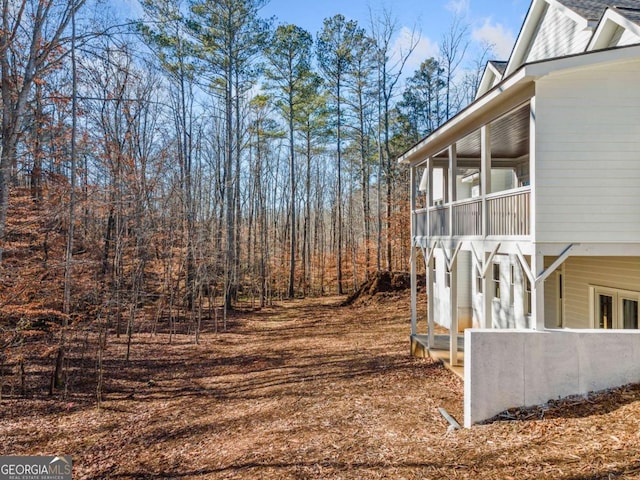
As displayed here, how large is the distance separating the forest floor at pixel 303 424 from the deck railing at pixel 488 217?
2.67 meters

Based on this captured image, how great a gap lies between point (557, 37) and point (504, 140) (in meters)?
3.93

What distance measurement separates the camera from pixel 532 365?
5.50 metres

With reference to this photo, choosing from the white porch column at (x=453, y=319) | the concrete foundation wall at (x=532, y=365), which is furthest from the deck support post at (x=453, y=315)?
the concrete foundation wall at (x=532, y=365)

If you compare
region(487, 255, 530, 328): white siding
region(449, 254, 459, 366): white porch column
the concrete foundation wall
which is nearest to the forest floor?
the concrete foundation wall

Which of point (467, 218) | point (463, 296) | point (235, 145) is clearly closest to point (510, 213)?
point (467, 218)

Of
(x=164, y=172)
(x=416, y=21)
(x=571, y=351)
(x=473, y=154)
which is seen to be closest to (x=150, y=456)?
(x=571, y=351)

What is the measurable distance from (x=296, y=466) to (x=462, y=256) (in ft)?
36.3

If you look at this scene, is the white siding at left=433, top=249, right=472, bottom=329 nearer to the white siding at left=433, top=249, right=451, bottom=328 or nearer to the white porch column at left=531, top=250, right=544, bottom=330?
the white siding at left=433, top=249, right=451, bottom=328

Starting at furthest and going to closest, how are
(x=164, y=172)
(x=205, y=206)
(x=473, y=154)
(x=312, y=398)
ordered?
(x=205, y=206), (x=164, y=172), (x=473, y=154), (x=312, y=398)

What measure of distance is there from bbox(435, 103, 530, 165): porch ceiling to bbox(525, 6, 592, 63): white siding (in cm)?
229

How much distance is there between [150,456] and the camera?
19.3 feet

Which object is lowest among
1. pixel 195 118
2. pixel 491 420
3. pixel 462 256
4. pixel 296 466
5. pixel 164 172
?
pixel 296 466

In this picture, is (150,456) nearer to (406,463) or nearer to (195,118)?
(406,463)

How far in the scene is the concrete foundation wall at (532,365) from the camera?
547cm
